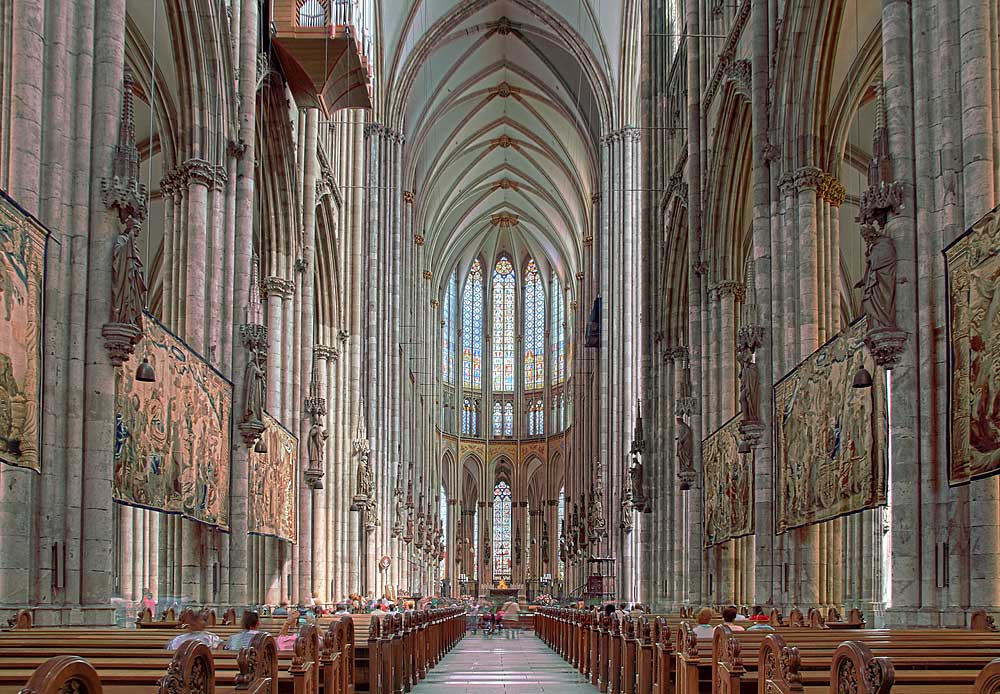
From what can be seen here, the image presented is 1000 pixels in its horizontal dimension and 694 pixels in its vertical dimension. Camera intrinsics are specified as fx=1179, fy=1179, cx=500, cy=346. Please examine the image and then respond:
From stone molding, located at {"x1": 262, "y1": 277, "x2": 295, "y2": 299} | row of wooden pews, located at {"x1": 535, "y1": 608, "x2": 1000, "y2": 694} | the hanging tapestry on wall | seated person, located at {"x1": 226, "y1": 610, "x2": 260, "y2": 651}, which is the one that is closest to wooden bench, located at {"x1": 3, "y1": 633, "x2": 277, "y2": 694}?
seated person, located at {"x1": 226, "y1": 610, "x2": 260, "y2": 651}

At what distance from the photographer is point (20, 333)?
1190 cm

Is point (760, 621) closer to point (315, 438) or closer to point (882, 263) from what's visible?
point (882, 263)

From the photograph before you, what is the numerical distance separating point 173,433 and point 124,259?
4.29 m

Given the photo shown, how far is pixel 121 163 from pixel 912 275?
911cm

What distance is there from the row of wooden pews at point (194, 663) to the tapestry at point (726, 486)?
8648mm

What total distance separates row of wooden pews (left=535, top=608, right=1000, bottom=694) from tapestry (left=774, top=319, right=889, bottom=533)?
1840 millimetres

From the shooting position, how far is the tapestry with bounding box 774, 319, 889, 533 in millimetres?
15234

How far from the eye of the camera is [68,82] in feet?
43.3

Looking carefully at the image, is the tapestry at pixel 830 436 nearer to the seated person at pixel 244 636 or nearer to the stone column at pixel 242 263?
the seated person at pixel 244 636

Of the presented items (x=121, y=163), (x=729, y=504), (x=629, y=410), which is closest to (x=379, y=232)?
(x=629, y=410)

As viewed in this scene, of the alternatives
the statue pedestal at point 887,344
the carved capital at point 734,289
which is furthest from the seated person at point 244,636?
the carved capital at point 734,289

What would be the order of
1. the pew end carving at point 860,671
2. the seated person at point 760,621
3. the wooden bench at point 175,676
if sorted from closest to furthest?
the wooden bench at point 175,676
the pew end carving at point 860,671
the seated person at point 760,621

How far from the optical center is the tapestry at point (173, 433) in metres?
14.9

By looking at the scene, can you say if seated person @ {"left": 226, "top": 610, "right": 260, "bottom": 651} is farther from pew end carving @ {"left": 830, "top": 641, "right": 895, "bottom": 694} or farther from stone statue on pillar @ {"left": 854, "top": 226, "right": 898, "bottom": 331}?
stone statue on pillar @ {"left": 854, "top": 226, "right": 898, "bottom": 331}
